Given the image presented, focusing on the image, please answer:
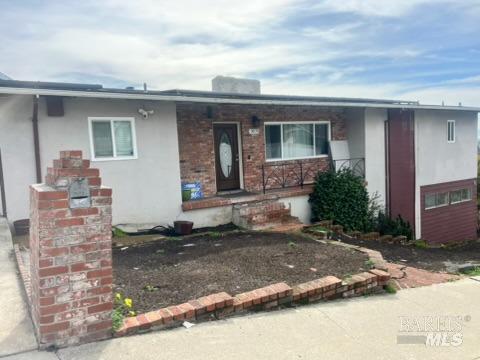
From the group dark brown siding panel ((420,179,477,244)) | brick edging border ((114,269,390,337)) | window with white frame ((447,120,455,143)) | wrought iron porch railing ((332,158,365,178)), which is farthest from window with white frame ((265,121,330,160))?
brick edging border ((114,269,390,337))

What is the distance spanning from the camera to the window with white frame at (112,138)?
8203mm

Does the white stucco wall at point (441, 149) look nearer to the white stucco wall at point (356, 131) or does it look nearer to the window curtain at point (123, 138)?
the white stucco wall at point (356, 131)

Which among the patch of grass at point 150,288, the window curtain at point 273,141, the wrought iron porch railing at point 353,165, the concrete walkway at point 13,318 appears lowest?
the patch of grass at point 150,288

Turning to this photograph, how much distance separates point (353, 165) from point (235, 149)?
14.0 feet

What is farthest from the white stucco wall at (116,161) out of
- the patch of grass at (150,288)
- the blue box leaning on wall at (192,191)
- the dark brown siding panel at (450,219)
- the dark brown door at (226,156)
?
the dark brown siding panel at (450,219)

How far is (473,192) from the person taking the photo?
1611 cm

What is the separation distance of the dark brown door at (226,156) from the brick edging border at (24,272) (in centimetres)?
599

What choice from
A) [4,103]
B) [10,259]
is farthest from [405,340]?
[4,103]

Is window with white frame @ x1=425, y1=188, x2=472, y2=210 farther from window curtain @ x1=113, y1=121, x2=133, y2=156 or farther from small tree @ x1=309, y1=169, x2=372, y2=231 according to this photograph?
window curtain @ x1=113, y1=121, x2=133, y2=156

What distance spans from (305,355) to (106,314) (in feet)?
5.44

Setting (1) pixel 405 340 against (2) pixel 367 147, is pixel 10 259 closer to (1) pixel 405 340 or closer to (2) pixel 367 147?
(1) pixel 405 340

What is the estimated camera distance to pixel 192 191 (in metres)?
10.2

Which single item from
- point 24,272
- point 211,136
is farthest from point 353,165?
point 24,272

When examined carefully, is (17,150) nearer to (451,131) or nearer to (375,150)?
(375,150)
